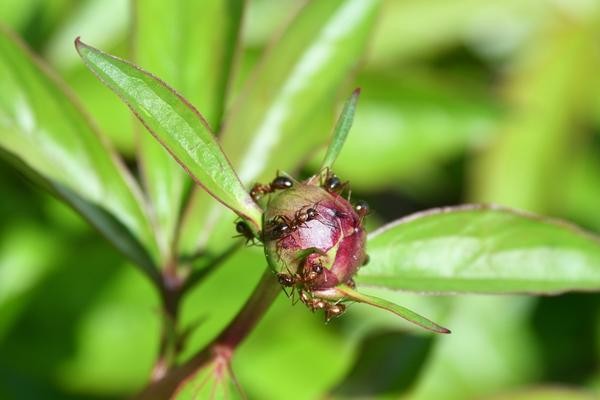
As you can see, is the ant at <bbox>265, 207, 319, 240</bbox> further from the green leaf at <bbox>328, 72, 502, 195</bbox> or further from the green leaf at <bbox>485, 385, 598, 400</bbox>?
the green leaf at <bbox>328, 72, 502, 195</bbox>

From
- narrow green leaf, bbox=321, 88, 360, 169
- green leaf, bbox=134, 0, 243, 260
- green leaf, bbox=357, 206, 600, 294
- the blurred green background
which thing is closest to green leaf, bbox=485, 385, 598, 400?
the blurred green background

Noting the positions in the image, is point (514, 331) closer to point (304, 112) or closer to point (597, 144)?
point (597, 144)

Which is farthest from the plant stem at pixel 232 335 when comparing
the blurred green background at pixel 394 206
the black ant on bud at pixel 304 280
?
the blurred green background at pixel 394 206

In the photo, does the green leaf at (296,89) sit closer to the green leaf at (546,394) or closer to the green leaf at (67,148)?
the green leaf at (67,148)

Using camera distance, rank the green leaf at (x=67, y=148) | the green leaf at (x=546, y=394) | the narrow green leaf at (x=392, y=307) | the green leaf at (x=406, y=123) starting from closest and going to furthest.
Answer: the narrow green leaf at (x=392, y=307)
the green leaf at (x=67, y=148)
the green leaf at (x=546, y=394)
the green leaf at (x=406, y=123)

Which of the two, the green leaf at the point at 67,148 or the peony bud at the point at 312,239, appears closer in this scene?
the peony bud at the point at 312,239

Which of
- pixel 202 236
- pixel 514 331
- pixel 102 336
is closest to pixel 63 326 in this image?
pixel 102 336
